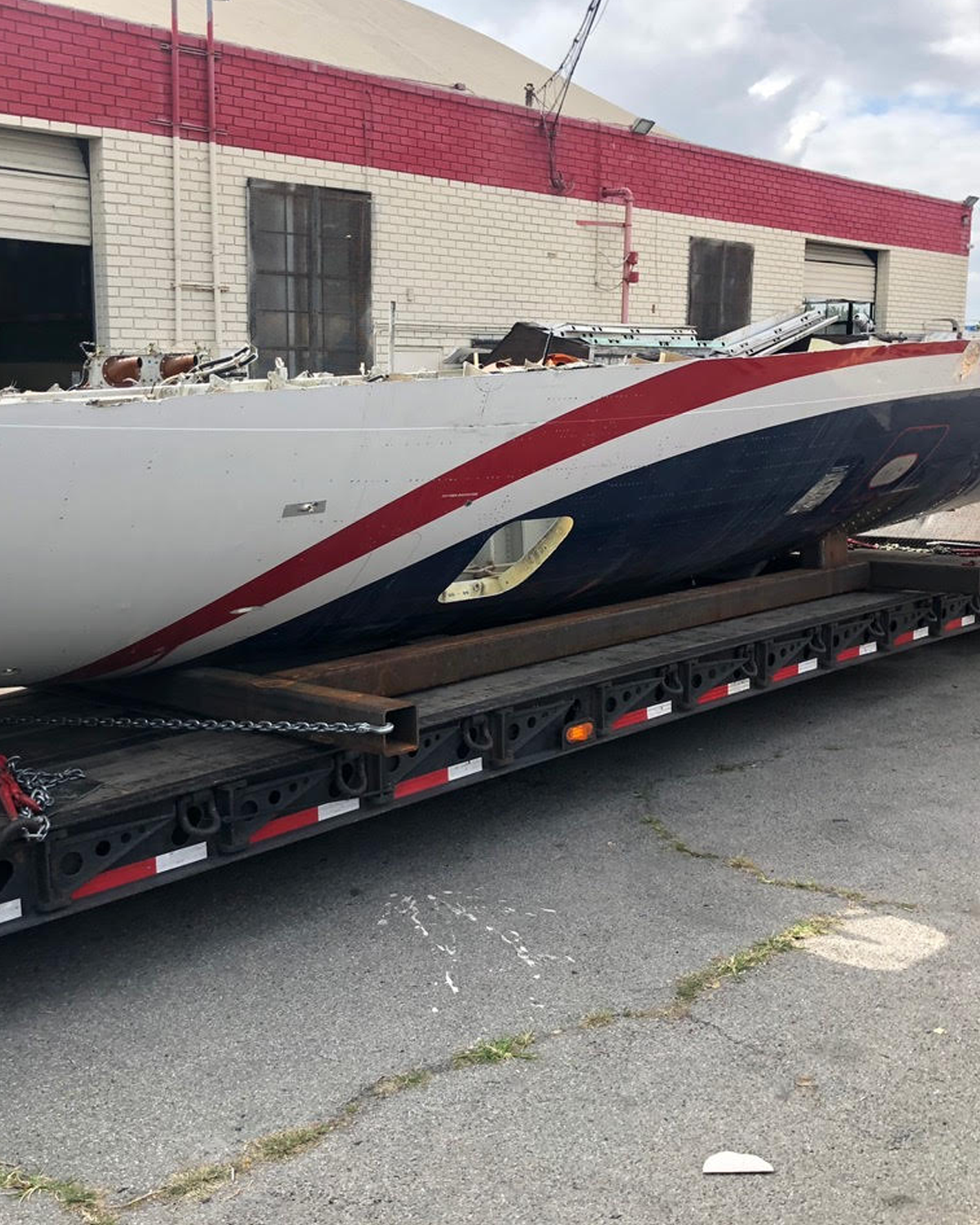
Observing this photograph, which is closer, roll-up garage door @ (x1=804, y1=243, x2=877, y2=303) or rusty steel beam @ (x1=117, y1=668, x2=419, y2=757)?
rusty steel beam @ (x1=117, y1=668, x2=419, y2=757)

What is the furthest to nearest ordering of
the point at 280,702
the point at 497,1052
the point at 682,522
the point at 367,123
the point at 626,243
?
the point at 626,243, the point at 367,123, the point at 682,522, the point at 280,702, the point at 497,1052

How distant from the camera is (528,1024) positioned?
10.6 feet

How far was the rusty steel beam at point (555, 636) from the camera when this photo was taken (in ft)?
14.6

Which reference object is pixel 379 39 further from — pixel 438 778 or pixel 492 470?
pixel 438 778

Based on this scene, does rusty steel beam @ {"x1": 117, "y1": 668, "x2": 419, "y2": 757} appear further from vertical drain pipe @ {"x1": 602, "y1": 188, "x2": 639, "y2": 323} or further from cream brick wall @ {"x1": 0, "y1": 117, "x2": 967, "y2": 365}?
vertical drain pipe @ {"x1": 602, "y1": 188, "x2": 639, "y2": 323}

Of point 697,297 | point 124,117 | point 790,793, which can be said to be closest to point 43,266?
point 124,117

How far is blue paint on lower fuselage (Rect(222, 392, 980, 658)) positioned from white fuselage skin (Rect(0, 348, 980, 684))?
0.12 metres

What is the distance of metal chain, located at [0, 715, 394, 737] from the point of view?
3781 mm

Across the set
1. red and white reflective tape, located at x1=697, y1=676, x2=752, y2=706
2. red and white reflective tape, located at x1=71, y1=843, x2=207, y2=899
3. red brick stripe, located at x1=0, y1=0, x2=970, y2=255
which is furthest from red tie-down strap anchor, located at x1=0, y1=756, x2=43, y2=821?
red brick stripe, located at x1=0, y1=0, x2=970, y2=255

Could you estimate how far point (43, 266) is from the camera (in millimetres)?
10648

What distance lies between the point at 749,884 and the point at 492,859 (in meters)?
0.93

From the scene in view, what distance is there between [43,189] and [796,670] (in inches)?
251

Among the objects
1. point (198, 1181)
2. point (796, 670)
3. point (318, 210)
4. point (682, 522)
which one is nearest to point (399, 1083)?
point (198, 1181)

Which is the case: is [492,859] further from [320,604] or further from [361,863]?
[320,604]
